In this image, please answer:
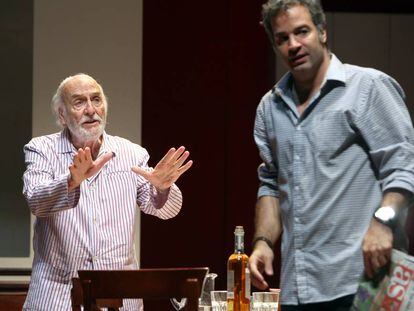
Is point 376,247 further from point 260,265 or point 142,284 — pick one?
point 142,284

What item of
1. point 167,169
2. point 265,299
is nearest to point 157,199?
point 167,169

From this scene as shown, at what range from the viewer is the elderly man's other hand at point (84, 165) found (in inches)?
132

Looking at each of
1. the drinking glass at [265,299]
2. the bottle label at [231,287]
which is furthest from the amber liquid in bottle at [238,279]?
the drinking glass at [265,299]

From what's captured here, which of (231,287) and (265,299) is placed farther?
(265,299)

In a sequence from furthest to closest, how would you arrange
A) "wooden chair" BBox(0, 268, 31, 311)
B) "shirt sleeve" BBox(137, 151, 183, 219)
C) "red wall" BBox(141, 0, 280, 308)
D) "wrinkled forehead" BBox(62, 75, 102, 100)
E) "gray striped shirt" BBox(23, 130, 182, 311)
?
"red wall" BBox(141, 0, 280, 308), "wooden chair" BBox(0, 268, 31, 311), "wrinkled forehead" BBox(62, 75, 102, 100), "shirt sleeve" BBox(137, 151, 183, 219), "gray striped shirt" BBox(23, 130, 182, 311)

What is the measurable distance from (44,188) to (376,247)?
1711mm

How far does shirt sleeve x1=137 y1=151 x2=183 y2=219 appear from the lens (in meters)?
3.74

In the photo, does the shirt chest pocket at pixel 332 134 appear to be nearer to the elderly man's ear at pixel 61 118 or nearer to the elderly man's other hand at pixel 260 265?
the elderly man's other hand at pixel 260 265

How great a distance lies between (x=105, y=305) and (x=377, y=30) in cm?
313

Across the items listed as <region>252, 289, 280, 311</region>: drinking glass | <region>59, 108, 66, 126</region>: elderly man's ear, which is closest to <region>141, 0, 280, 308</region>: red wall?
<region>59, 108, 66, 126</region>: elderly man's ear

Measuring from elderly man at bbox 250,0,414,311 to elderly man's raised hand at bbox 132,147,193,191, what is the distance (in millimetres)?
1111

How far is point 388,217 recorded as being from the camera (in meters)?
2.16

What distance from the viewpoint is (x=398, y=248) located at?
2.21 m

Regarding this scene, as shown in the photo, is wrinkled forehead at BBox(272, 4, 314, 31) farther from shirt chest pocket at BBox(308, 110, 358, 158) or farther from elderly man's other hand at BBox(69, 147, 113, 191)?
elderly man's other hand at BBox(69, 147, 113, 191)
